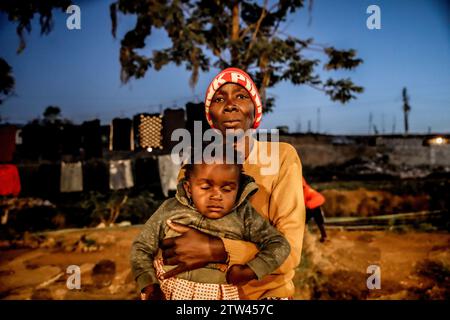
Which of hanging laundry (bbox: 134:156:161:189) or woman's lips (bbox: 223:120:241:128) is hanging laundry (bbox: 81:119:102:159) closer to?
hanging laundry (bbox: 134:156:161:189)

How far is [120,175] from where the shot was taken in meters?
9.67

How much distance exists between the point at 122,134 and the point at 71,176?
102 inches

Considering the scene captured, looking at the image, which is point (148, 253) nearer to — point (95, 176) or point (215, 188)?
point (215, 188)

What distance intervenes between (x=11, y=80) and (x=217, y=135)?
8611 millimetres

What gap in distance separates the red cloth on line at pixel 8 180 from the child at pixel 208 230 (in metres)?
5.89

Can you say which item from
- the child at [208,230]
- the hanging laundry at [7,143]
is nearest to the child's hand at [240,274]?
the child at [208,230]

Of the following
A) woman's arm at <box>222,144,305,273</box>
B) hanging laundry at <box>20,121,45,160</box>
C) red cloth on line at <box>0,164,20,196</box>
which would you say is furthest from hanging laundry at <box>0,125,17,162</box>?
woman's arm at <box>222,144,305,273</box>

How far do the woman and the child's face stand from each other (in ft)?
0.50

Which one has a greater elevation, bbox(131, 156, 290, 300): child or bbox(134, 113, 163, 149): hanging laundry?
bbox(134, 113, 163, 149): hanging laundry

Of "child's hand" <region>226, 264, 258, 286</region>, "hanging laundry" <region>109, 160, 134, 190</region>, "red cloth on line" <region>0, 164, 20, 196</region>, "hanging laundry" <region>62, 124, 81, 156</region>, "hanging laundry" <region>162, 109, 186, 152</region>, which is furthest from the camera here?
"hanging laundry" <region>109, 160, 134, 190</region>

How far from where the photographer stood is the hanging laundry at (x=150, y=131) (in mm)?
7078

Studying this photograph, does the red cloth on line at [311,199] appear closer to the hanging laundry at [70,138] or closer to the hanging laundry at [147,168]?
the hanging laundry at [147,168]

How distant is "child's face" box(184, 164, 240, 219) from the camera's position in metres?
1.82

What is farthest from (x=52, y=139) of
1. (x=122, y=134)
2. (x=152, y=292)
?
(x=152, y=292)
